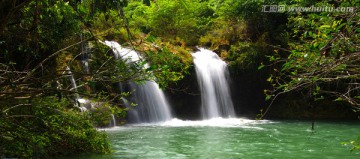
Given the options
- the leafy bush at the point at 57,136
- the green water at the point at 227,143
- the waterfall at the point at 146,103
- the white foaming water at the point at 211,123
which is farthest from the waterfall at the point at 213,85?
the leafy bush at the point at 57,136

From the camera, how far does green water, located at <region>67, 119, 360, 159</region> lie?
8195mm

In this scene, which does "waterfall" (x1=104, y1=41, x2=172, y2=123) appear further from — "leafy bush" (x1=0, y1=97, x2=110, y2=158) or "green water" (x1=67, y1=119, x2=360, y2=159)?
"leafy bush" (x1=0, y1=97, x2=110, y2=158)

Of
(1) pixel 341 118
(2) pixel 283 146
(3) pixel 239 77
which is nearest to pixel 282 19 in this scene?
(3) pixel 239 77

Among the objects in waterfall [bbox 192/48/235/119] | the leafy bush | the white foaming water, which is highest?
waterfall [bbox 192/48/235/119]

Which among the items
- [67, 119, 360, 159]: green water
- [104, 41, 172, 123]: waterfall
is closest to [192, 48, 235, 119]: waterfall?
[104, 41, 172, 123]: waterfall

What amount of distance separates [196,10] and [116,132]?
41.9ft

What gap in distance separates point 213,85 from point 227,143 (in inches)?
299

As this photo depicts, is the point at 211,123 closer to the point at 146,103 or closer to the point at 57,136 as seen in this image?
the point at 146,103

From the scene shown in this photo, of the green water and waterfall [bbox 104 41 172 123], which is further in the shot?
waterfall [bbox 104 41 172 123]

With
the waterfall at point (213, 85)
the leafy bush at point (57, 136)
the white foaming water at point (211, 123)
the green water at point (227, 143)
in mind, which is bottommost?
the green water at point (227, 143)

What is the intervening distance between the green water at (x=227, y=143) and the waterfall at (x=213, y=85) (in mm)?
3919

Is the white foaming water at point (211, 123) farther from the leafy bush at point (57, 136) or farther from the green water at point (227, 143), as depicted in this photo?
the leafy bush at point (57, 136)

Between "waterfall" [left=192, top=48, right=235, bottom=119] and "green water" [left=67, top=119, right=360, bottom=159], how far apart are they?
12.9 ft

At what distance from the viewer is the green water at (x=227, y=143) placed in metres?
8.19
